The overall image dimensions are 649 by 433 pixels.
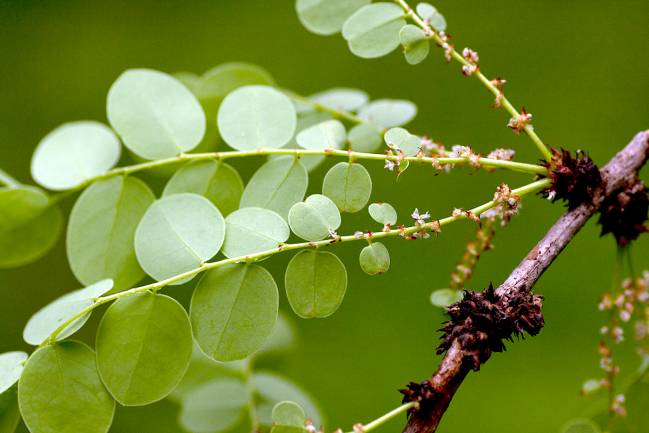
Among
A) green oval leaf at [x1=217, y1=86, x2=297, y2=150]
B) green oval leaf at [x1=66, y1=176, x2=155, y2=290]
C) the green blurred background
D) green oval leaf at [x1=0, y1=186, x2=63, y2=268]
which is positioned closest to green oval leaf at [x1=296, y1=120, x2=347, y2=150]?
green oval leaf at [x1=217, y1=86, x2=297, y2=150]

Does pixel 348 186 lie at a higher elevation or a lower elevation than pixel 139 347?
higher

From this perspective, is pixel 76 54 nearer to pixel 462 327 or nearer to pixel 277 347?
pixel 277 347

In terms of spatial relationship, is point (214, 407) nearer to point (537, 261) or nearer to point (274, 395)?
point (274, 395)

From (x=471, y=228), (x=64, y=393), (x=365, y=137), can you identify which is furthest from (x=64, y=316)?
(x=471, y=228)

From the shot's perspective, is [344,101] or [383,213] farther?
[344,101]

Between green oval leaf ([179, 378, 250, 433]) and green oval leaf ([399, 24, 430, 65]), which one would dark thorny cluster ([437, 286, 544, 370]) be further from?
green oval leaf ([179, 378, 250, 433])

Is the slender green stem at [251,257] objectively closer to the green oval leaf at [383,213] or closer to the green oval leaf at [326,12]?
the green oval leaf at [383,213]
